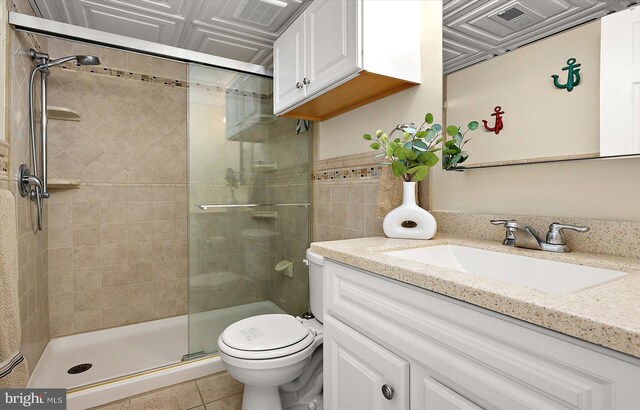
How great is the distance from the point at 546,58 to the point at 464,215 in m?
0.59

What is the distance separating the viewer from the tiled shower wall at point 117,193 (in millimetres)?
2264

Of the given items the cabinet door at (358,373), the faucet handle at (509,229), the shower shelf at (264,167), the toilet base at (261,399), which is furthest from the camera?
the shower shelf at (264,167)

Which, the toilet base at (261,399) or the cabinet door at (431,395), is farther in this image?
the toilet base at (261,399)

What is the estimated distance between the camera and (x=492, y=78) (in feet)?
3.94

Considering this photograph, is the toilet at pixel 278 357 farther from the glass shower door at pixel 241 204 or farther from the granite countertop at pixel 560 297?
the granite countertop at pixel 560 297

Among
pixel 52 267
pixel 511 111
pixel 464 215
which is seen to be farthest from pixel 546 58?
pixel 52 267

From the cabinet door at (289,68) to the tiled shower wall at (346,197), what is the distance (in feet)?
1.54

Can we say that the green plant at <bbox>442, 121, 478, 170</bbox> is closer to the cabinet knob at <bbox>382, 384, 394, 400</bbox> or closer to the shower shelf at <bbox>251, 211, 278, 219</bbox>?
the cabinet knob at <bbox>382, 384, 394, 400</bbox>

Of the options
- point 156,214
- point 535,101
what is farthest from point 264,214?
point 535,101

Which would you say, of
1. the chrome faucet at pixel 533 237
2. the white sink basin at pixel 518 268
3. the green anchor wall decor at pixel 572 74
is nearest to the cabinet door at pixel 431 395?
the white sink basin at pixel 518 268

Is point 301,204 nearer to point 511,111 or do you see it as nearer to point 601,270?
point 511,111

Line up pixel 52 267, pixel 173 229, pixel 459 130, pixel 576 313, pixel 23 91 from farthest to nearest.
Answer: pixel 173 229, pixel 52 267, pixel 23 91, pixel 459 130, pixel 576 313

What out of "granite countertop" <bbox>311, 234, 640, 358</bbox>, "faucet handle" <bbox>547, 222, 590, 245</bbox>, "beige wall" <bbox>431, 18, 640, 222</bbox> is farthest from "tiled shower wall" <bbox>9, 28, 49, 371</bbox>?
"faucet handle" <bbox>547, 222, 590, 245</bbox>

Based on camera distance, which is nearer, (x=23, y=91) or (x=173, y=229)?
(x=23, y=91)
